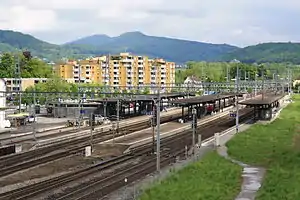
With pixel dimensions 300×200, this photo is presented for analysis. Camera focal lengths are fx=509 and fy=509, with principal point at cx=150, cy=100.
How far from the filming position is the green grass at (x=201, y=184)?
25.2 metres

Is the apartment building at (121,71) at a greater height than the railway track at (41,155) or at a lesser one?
greater

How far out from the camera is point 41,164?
1471 inches

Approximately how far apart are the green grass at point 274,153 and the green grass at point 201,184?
186cm

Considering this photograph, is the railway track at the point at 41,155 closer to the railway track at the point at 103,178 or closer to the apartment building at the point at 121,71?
the railway track at the point at 103,178

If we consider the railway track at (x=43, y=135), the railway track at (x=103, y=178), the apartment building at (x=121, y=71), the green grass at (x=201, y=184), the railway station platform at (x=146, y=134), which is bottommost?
the railway track at (x=43, y=135)

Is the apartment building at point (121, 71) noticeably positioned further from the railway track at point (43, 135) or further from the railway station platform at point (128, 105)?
the railway track at point (43, 135)

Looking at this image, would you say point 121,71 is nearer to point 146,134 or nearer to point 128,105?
point 128,105

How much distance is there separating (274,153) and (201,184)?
51.6 ft

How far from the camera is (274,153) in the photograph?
138 ft

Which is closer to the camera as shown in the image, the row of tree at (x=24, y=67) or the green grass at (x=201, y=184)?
the green grass at (x=201, y=184)

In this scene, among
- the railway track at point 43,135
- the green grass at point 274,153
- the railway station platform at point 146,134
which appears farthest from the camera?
the railway track at point 43,135

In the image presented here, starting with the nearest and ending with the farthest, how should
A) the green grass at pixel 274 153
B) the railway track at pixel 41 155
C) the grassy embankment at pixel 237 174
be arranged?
the grassy embankment at pixel 237 174, the green grass at pixel 274 153, the railway track at pixel 41 155

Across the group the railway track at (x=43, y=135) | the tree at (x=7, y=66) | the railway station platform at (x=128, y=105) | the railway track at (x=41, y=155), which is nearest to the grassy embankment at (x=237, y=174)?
the railway track at (x=41, y=155)

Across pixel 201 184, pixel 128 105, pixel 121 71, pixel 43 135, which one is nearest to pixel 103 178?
pixel 201 184
